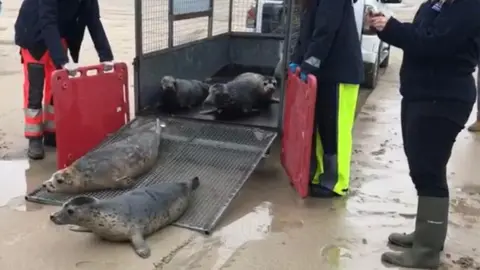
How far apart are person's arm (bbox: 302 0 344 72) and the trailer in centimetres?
23

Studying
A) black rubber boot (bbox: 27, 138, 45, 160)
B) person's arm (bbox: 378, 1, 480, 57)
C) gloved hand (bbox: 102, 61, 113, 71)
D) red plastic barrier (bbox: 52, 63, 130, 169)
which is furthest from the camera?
black rubber boot (bbox: 27, 138, 45, 160)

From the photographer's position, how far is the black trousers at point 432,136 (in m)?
3.37

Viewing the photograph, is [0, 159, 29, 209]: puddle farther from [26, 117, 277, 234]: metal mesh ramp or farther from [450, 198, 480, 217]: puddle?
[450, 198, 480, 217]: puddle

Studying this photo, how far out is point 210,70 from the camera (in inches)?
303

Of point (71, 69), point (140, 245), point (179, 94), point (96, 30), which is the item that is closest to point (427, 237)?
point (140, 245)

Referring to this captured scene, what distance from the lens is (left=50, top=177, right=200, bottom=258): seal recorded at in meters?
3.69

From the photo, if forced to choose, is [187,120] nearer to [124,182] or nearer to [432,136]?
[124,182]

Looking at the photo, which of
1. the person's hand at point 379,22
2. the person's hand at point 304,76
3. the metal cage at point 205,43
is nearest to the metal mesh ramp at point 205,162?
the metal cage at point 205,43

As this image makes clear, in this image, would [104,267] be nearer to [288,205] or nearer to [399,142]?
[288,205]

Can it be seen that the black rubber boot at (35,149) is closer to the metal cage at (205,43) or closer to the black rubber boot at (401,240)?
the metal cage at (205,43)

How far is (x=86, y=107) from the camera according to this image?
5086 millimetres

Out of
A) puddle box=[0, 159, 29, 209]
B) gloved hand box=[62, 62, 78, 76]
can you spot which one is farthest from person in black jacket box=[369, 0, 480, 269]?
puddle box=[0, 159, 29, 209]

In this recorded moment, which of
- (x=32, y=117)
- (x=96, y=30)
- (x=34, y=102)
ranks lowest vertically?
(x=32, y=117)

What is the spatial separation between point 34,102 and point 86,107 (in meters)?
0.77
